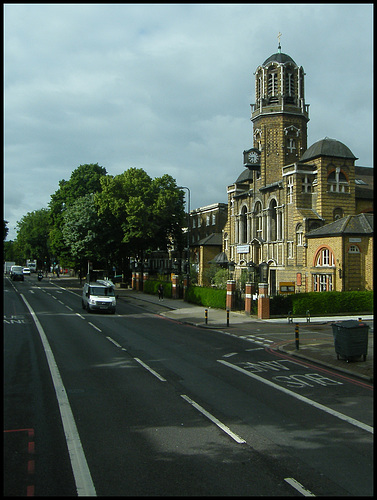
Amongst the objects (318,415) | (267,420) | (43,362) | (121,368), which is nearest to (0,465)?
(267,420)

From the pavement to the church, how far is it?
5929 mm

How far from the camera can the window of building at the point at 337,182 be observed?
149 feet

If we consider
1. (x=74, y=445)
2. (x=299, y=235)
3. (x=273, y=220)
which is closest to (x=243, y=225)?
(x=273, y=220)

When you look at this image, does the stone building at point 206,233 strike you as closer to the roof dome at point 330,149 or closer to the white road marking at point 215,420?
the roof dome at point 330,149

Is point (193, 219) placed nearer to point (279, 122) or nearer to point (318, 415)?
point (279, 122)

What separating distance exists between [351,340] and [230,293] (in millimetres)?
19415

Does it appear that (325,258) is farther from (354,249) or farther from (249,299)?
(249,299)

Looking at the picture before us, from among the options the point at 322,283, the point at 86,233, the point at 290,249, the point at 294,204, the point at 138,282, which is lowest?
the point at 138,282

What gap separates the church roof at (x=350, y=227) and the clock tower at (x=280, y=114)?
1530cm

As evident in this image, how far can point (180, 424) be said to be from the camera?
9.37 metres

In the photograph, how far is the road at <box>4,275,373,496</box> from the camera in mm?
6816

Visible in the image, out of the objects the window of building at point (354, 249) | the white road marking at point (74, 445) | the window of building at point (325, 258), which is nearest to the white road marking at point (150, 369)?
the white road marking at point (74, 445)

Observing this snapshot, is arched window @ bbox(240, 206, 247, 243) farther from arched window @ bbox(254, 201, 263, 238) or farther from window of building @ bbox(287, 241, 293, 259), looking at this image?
window of building @ bbox(287, 241, 293, 259)


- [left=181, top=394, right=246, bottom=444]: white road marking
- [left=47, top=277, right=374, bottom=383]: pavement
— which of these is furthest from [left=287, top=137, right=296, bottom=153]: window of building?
[left=181, top=394, right=246, bottom=444]: white road marking
